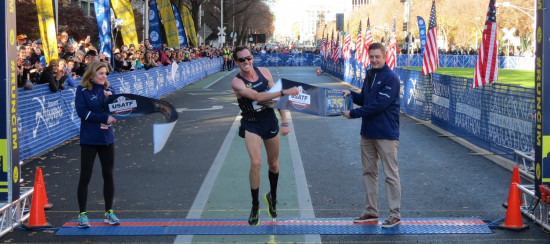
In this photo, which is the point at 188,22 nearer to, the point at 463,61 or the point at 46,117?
the point at 463,61

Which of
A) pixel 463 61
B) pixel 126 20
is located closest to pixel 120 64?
pixel 126 20

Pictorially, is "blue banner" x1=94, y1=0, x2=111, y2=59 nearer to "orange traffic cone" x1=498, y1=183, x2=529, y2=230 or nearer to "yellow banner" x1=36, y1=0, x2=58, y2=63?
"yellow banner" x1=36, y1=0, x2=58, y2=63

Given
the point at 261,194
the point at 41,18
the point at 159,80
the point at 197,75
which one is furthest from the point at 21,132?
the point at 197,75

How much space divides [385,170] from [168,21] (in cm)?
3090

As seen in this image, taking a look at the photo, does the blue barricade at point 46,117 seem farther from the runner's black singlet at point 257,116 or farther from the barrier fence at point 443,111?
the runner's black singlet at point 257,116

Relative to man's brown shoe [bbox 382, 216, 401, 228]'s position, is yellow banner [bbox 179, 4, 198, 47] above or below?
above

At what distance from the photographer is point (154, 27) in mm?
34125

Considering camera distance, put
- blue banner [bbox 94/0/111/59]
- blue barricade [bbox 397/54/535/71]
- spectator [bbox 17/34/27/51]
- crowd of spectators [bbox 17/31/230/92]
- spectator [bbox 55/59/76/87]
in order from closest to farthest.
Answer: crowd of spectators [bbox 17/31/230/92] → spectator [bbox 55/59/76/87] → spectator [bbox 17/34/27/51] → blue banner [bbox 94/0/111/59] → blue barricade [bbox 397/54/535/71]

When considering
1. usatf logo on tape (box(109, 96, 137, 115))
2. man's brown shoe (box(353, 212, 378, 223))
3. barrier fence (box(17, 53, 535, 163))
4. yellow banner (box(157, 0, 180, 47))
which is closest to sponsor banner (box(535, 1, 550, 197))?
man's brown shoe (box(353, 212, 378, 223))

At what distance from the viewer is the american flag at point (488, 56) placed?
13883 millimetres

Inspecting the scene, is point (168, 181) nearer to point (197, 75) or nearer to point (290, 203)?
point (290, 203)

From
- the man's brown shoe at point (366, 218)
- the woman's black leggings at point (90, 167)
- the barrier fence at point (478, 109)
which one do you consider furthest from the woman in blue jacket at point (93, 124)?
the barrier fence at point (478, 109)

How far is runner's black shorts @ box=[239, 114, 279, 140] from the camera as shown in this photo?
23.4 ft

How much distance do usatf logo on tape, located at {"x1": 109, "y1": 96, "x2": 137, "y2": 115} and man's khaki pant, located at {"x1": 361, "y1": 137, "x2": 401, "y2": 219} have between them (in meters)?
2.42
